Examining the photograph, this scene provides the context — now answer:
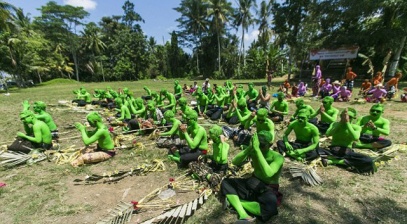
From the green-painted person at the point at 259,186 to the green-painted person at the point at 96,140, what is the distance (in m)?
3.97

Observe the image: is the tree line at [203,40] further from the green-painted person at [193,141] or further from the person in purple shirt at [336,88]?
the green-painted person at [193,141]

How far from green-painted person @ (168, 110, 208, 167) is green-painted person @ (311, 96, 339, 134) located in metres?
3.85

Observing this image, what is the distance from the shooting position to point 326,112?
790 cm

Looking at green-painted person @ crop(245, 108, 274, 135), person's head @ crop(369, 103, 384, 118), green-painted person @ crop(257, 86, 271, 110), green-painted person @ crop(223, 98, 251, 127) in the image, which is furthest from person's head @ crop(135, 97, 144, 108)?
person's head @ crop(369, 103, 384, 118)

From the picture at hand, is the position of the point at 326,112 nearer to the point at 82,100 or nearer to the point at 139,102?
the point at 139,102

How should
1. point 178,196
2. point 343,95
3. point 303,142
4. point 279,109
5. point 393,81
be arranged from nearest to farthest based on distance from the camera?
point 178,196, point 303,142, point 279,109, point 393,81, point 343,95

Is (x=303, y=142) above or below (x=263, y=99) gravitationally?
below

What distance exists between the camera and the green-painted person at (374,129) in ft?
21.8

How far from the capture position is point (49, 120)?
8539mm

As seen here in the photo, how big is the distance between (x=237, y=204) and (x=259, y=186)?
0.52m

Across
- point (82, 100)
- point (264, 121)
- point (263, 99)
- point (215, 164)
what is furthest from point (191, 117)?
point (82, 100)

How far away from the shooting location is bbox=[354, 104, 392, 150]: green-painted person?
6.65 m

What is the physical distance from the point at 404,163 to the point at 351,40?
19.3 m

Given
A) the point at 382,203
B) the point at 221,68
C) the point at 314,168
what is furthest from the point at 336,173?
the point at 221,68
